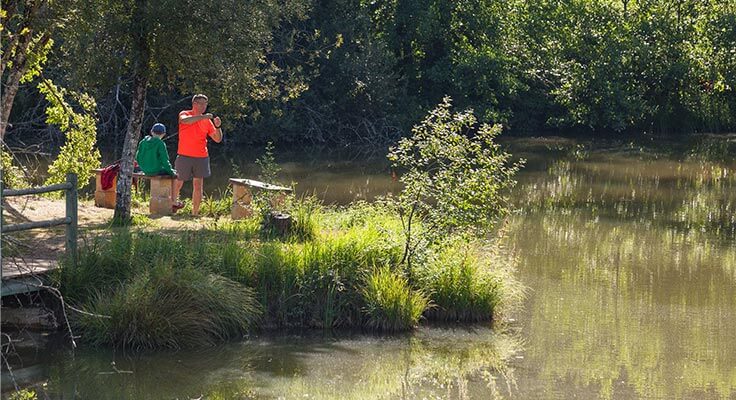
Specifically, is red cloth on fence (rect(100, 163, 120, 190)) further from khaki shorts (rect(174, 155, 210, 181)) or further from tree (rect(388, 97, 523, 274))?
tree (rect(388, 97, 523, 274))

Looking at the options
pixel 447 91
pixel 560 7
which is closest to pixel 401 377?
pixel 447 91

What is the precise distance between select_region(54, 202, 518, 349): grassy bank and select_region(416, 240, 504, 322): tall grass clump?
0.4 inches

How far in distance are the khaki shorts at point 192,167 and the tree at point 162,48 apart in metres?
0.66

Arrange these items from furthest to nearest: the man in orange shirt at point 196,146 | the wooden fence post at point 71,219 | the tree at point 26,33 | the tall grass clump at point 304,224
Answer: the man in orange shirt at point 196,146 → the tree at point 26,33 → the tall grass clump at point 304,224 → the wooden fence post at point 71,219

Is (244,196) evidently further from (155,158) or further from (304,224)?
(304,224)

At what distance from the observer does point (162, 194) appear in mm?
15992

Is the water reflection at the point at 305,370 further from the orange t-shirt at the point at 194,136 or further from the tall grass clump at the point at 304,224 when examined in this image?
the orange t-shirt at the point at 194,136

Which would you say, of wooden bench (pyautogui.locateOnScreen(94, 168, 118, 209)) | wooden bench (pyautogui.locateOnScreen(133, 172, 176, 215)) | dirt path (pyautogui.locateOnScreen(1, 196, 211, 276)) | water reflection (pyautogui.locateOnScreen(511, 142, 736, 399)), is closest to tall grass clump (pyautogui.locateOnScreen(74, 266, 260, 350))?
dirt path (pyautogui.locateOnScreen(1, 196, 211, 276))

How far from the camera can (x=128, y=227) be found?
14.4m

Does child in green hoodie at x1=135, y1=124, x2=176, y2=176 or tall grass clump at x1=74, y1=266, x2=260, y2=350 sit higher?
child in green hoodie at x1=135, y1=124, x2=176, y2=176

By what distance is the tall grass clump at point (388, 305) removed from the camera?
11.9 metres

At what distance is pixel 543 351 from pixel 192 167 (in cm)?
611

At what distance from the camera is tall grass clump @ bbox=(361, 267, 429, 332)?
39.2 feet

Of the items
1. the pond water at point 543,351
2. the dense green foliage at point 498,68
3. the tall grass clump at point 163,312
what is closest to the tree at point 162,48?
the tall grass clump at point 163,312
